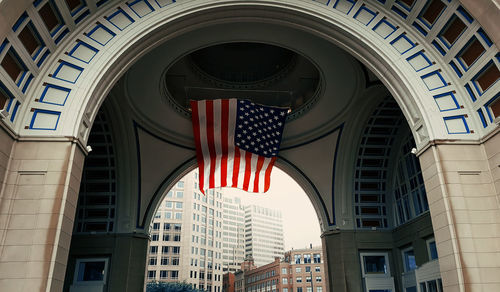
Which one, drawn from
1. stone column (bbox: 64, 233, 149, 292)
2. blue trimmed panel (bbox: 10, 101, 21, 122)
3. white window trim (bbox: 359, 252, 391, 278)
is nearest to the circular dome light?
stone column (bbox: 64, 233, 149, 292)

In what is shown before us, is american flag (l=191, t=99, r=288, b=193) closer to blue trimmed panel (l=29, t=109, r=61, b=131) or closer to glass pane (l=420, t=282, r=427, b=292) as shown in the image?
glass pane (l=420, t=282, r=427, b=292)

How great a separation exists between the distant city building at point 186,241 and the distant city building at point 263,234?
54.1 meters

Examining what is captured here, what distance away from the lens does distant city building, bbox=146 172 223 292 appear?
80688mm

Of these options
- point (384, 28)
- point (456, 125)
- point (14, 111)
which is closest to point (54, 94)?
point (14, 111)

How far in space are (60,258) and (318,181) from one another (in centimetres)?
1553


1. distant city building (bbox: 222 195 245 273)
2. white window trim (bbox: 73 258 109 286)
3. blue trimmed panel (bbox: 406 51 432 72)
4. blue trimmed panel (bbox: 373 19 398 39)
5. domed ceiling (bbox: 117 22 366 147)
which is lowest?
white window trim (bbox: 73 258 109 286)

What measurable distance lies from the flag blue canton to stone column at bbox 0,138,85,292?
9.34 metres

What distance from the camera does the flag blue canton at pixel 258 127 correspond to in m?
17.9

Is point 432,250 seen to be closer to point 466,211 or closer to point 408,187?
point 408,187

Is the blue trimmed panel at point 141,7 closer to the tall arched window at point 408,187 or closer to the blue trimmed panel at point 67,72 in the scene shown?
the blue trimmed panel at point 67,72

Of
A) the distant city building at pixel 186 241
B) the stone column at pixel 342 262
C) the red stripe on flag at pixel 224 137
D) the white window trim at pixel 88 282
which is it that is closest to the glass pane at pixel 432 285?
the stone column at pixel 342 262

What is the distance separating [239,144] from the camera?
18.4 metres

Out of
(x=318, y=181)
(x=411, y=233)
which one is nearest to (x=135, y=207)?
(x=318, y=181)

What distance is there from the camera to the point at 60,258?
870 centimetres
